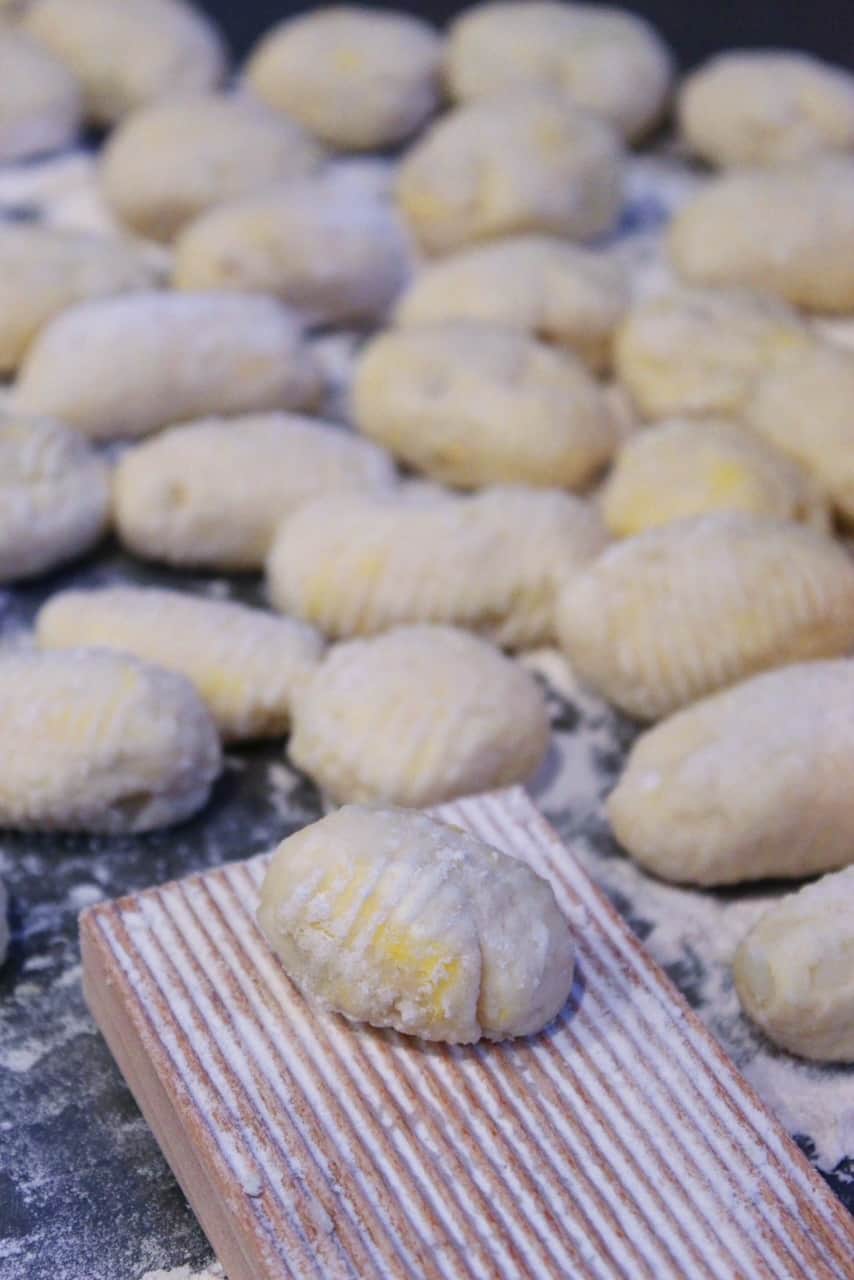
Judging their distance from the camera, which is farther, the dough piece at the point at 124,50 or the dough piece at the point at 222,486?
the dough piece at the point at 124,50

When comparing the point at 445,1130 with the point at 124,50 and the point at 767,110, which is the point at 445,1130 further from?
the point at 124,50

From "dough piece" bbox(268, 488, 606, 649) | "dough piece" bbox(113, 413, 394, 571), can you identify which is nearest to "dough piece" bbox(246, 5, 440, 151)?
"dough piece" bbox(113, 413, 394, 571)

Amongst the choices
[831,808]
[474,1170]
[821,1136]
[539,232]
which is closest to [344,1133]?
[474,1170]

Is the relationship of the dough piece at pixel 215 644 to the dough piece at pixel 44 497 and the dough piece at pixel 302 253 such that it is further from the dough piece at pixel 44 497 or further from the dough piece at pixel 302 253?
the dough piece at pixel 302 253

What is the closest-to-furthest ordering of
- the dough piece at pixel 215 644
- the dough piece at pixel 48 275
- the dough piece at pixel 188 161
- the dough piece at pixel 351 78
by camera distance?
1. the dough piece at pixel 215 644
2. the dough piece at pixel 48 275
3. the dough piece at pixel 188 161
4. the dough piece at pixel 351 78

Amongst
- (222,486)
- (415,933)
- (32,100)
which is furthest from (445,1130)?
(32,100)

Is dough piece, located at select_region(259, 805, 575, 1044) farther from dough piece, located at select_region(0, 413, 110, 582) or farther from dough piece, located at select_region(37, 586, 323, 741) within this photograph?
dough piece, located at select_region(0, 413, 110, 582)

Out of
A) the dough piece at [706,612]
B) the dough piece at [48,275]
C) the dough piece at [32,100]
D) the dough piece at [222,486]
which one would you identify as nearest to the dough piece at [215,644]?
the dough piece at [222,486]
